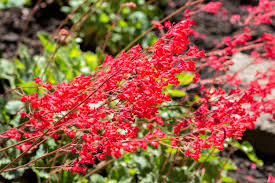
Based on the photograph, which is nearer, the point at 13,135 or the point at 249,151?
the point at 13,135

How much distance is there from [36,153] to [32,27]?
245 cm

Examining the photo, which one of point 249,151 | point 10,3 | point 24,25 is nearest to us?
point 249,151

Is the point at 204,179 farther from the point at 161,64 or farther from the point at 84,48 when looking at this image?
the point at 84,48

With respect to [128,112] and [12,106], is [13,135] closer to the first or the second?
[128,112]

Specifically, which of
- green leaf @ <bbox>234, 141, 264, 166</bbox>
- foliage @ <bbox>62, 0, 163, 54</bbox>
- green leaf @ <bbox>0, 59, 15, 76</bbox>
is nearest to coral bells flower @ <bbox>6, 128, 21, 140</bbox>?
green leaf @ <bbox>0, 59, 15, 76</bbox>

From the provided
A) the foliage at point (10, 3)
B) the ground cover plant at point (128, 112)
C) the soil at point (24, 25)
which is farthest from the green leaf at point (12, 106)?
the foliage at point (10, 3)

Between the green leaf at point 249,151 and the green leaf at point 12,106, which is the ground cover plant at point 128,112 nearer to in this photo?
the green leaf at point 12,106

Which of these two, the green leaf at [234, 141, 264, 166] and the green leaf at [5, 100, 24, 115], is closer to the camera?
the green leaf at [5, 100, 24, 115]

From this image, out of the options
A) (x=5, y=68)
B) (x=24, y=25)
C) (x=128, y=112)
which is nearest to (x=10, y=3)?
(x=24, y=25)

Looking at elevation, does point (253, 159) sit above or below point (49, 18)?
below

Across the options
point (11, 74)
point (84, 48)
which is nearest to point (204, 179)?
point (11, 74)

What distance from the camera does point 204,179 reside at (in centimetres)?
272

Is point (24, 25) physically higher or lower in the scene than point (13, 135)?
higher

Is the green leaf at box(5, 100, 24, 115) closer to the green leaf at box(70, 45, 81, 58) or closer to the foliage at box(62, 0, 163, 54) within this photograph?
the green leaf at box(70, 45, 81, 58)
